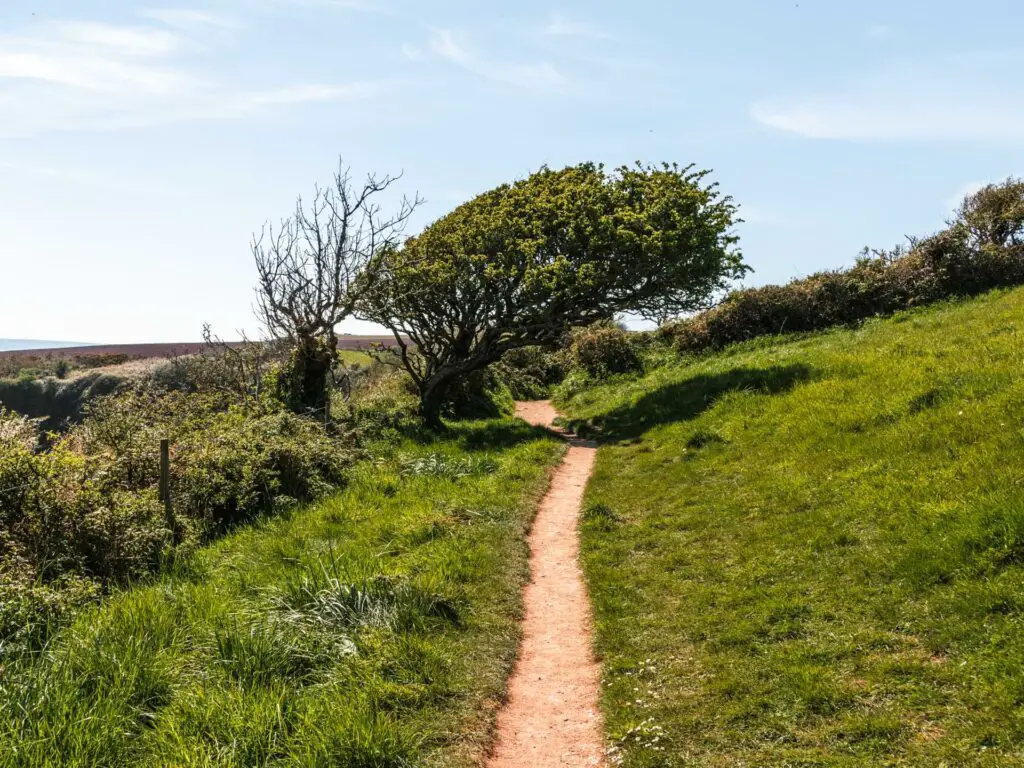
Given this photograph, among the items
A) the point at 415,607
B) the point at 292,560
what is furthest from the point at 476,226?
the point at 415,607

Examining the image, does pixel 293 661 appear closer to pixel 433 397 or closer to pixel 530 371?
pixel 433 397

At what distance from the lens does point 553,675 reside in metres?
7.13

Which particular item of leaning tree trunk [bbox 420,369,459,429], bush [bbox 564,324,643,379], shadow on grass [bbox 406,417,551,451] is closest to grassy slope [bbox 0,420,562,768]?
shadow on grass [bbox 406,417,551,451]

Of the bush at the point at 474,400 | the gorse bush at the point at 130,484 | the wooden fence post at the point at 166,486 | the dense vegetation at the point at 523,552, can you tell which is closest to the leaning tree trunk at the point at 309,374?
the dense vegetation at the point at 523,552

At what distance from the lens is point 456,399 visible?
26406 millimetres

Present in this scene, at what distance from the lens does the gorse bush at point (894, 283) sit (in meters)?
23.5

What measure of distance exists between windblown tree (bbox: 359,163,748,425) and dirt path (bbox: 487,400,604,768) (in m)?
11.5

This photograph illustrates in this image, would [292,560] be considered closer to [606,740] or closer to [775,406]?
[606,740]

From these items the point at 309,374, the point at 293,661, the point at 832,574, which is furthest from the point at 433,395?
the point at 832,574

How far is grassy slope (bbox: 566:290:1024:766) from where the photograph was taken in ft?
17.2

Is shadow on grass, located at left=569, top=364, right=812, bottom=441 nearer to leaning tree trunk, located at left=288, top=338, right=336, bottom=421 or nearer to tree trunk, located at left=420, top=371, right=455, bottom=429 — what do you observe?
tree trunk, located at left=420, top=371, right=455, bottom=429

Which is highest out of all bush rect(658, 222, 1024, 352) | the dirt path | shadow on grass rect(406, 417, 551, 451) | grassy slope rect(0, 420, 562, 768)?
bush rect(658, 222, 1024, 352)

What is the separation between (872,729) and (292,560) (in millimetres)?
7614

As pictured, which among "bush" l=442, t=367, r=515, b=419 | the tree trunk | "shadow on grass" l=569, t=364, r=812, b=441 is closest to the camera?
"shadow on grass" l=569, t=364, r=812, b=441
